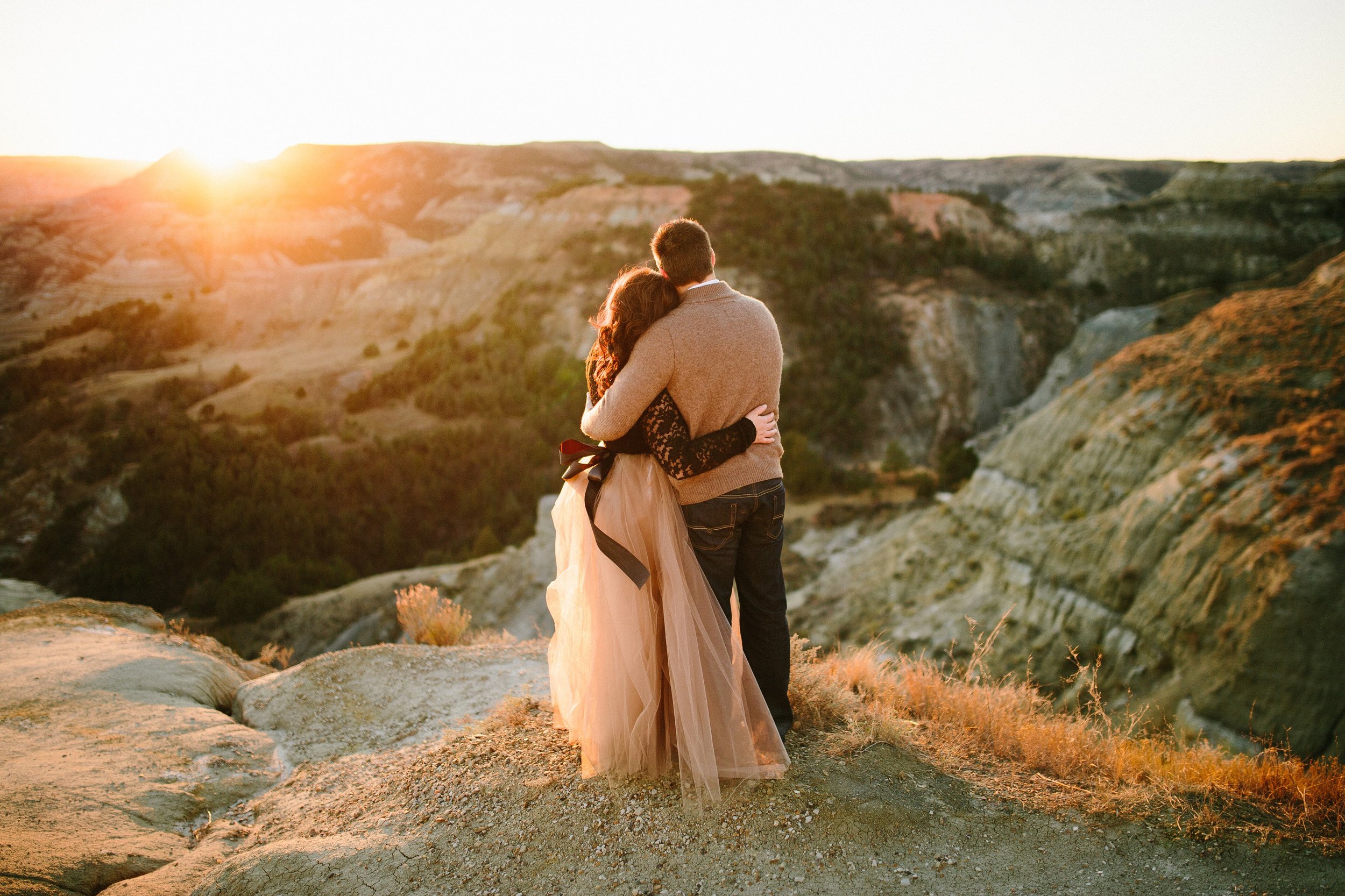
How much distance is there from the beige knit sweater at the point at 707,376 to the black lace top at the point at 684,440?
38mm

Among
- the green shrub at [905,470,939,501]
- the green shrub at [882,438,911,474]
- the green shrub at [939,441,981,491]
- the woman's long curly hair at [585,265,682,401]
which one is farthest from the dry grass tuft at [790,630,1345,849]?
the green shrub at [882,438,911,474]

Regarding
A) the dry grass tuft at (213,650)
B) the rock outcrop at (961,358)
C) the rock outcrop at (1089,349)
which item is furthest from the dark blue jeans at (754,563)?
the rock outcrop at (961,358)

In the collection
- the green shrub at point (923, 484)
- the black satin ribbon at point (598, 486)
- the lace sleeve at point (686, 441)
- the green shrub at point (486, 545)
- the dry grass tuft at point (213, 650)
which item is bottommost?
the green shrub at point (486, 545)

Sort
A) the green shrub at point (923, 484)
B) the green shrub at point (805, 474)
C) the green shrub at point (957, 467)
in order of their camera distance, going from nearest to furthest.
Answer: the green shrub at point (957, 467)
the green shrub at point (923, 484)
the green shrub at point (805, 474)

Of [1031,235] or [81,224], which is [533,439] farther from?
[1031,235]

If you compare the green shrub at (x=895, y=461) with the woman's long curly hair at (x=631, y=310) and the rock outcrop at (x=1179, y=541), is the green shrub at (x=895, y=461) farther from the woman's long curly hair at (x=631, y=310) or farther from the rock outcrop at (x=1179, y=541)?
the woman's long curly hair at (x=631, y=310)

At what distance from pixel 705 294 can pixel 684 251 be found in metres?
Result: 0.19

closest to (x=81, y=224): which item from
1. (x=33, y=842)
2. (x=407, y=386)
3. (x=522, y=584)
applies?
(x=407, y=386)

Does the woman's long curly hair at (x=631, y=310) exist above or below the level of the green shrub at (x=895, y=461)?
above

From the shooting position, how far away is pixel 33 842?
9.92 ft

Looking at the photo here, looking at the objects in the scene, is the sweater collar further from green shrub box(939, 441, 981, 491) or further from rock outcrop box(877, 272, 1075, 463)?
rock outcrop box(877, 272, 1075, 463)

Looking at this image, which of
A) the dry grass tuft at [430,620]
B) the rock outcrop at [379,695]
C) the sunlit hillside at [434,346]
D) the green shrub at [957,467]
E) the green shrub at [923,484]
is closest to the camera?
the rock outcrop at [379,695]

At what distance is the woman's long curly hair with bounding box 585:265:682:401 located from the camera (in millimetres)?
2734

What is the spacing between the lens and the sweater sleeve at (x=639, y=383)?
2.69 m
